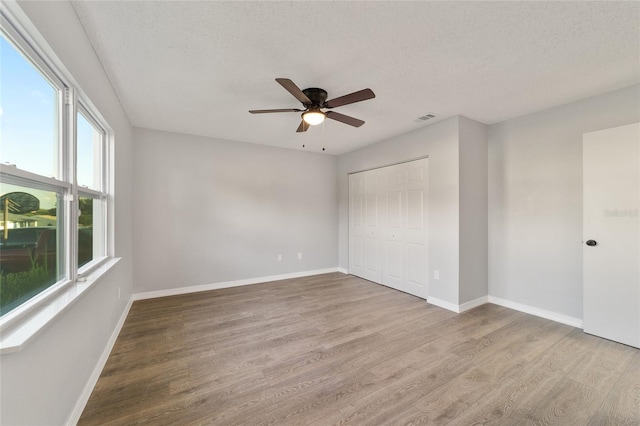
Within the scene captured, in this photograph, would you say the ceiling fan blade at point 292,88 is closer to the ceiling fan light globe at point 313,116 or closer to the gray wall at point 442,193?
the ceiling fan light globe at point 313,116

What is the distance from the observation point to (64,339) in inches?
55.9

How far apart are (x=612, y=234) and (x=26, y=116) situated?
4.63 meters

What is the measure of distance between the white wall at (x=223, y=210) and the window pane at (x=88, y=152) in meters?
1.40

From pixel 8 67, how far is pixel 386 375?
2842mm

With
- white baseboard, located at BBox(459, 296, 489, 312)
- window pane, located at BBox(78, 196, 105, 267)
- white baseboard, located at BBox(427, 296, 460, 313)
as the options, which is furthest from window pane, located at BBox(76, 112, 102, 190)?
white baseboard, located at BBox(459, 296, 489, 312)

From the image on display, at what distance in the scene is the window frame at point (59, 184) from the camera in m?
1.06

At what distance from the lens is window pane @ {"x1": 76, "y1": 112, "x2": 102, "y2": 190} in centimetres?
191

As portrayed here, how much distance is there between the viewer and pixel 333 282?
185 inches

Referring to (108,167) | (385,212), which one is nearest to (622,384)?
(385,212)

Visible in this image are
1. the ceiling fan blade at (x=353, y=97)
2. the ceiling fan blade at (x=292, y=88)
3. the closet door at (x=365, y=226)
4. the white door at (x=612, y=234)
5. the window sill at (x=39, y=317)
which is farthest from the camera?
the closet door at (x=365, y=226)

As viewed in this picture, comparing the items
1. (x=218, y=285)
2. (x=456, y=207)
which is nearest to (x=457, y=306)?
(x=456, y=207)

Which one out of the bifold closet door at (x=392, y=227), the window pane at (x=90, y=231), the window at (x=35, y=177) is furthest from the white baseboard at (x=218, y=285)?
the window at (x=35, y=177)

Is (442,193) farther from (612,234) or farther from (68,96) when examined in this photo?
(68,96)

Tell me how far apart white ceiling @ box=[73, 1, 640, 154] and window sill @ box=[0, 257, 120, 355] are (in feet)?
5.73
